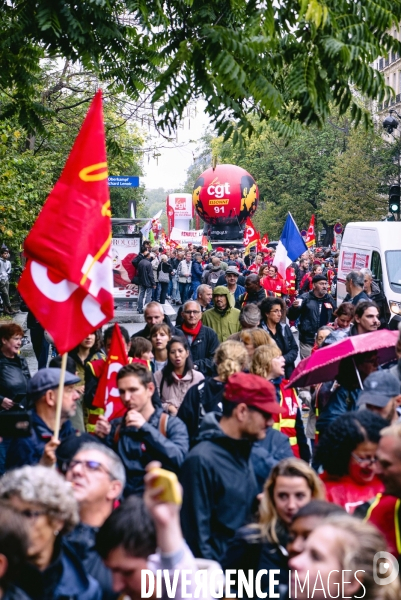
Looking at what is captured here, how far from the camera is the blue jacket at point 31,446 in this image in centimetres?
511

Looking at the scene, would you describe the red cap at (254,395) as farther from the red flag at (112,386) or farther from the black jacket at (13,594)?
the red flag at (112,386)

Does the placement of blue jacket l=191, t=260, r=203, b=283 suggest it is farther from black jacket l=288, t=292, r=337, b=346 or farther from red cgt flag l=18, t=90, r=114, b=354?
red cgt flag l=18, t=90, r=114, b=354

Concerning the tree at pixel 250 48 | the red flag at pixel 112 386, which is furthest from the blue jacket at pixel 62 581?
the tree at pixel 250 48

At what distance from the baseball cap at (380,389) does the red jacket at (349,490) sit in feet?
3.08

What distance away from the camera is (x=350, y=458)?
4.30 m

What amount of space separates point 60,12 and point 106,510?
533cm

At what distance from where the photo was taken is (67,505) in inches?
131

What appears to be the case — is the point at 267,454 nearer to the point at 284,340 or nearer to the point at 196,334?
the point at 196,334

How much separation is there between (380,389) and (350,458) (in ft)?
3.74

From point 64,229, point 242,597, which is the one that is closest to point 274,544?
point 242,597

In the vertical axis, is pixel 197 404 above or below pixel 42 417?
below

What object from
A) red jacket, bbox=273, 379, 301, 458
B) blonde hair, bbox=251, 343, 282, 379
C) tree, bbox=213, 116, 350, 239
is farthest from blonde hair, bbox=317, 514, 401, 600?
tree, bbox=213, 116, 350, 239

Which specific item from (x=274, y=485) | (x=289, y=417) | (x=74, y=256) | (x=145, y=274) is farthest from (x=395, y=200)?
(x=274, y=485)

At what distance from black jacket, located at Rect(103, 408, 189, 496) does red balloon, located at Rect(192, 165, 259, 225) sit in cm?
4550
